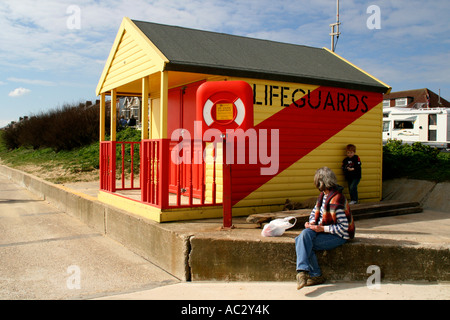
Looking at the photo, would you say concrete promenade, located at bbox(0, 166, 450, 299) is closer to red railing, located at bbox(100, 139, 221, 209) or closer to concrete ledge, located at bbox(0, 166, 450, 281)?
concrete ledge, located at bbox(0, 166, 450, 281)

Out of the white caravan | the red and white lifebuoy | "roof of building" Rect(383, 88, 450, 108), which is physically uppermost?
"roof of building" Rect(383, 88, 450, 108)

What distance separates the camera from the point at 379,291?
5.12 m

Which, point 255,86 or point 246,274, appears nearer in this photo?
point 246,274

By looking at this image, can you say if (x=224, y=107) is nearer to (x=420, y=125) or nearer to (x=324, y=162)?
(x=324, y=162)

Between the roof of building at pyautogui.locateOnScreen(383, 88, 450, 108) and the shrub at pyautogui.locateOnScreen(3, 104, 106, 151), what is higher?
the roof of building at pyautogui.locateOnScreen(383, 88, 450, 108)

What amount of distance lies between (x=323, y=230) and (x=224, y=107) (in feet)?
6.99

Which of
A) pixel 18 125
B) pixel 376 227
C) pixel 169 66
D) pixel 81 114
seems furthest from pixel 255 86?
pixel 18 125

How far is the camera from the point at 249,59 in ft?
26.3

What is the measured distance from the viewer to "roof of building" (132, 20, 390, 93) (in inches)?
280

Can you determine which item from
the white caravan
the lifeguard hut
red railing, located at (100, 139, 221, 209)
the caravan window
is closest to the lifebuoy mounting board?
red railing, located at (100, 139, 221, 209)

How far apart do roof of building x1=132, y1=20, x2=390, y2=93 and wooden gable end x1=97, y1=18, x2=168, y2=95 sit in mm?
135

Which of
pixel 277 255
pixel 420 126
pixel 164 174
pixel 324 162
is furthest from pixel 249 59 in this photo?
pixel 420 126

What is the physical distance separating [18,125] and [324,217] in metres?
39.0
